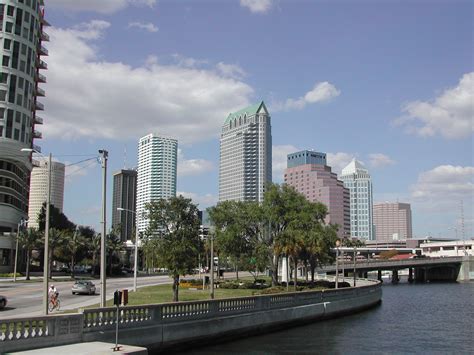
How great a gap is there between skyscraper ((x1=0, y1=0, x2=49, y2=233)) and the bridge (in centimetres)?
7263

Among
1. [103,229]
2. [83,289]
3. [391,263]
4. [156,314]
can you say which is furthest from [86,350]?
[391,263]

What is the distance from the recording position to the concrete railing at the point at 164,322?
18234 millimetres

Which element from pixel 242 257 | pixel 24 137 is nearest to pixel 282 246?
pixel 242 257

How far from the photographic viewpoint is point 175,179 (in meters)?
134

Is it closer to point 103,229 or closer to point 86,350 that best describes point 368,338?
point 103,229

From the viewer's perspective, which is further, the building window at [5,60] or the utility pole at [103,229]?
the building window at [5,60]

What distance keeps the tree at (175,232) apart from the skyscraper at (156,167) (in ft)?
284

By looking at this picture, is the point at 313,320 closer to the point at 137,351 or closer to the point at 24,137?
the point at 137,351

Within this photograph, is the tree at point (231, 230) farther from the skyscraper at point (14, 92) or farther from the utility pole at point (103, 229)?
the skyscraper at point (14, 92)

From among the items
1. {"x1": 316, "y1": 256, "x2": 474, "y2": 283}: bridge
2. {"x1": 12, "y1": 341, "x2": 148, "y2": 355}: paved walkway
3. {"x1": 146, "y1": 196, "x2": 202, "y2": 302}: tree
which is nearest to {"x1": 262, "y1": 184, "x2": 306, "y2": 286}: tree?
{"x1": 146, "y1": 196, "x2": 202, "y2": 302}: tree

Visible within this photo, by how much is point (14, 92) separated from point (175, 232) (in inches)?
2798

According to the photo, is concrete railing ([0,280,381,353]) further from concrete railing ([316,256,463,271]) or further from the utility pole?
concrete railing ([316,256,463,271])

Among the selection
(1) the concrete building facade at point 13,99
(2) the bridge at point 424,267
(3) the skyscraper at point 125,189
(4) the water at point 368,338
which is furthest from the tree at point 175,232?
(2) the bridge at point 424,267

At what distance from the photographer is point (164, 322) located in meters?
23.9
